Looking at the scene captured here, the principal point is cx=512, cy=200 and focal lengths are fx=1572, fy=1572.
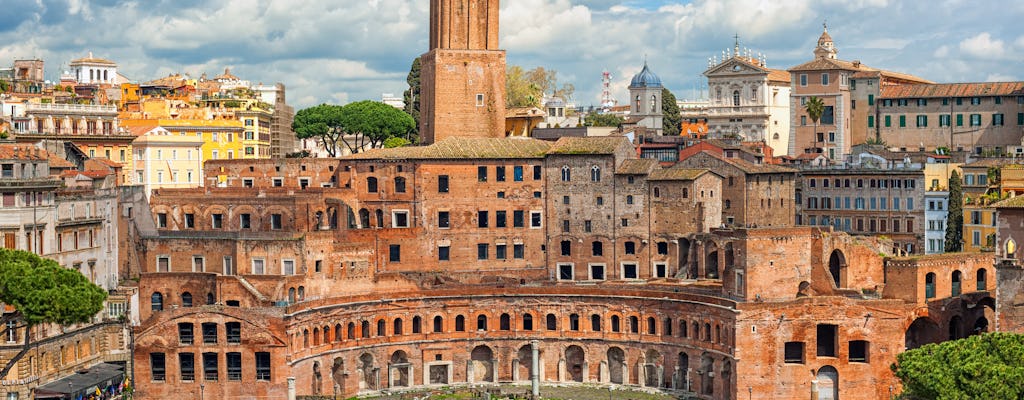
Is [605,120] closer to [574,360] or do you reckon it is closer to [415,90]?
[415,90]

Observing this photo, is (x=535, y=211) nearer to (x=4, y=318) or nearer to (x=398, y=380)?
(x=398, y=380)

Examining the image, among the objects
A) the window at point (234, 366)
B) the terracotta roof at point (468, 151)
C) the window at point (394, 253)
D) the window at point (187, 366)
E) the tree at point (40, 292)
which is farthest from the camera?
the terracotta roof at point (468, 151)

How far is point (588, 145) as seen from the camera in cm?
8706

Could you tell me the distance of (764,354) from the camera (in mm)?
74688

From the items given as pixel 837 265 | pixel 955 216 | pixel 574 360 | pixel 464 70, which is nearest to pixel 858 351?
pixel 837 265

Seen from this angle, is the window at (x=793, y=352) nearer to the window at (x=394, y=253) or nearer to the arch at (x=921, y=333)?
the arch at (x=921, y=333)

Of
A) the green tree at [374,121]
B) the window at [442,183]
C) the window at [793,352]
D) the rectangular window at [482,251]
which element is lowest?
the window at [793,352]

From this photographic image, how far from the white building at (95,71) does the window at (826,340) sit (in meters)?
68.5

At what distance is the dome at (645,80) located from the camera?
124 m

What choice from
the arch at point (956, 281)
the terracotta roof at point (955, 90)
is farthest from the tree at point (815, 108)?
the arch at point (956, 281)

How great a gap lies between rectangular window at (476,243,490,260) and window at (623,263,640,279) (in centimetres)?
760

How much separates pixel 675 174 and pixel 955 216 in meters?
17.6

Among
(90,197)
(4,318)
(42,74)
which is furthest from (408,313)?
(42,74)

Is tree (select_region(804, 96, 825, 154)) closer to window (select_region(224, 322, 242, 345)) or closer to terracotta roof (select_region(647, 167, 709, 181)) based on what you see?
terracotta roof (select_region(647, 167, 709, 181))
